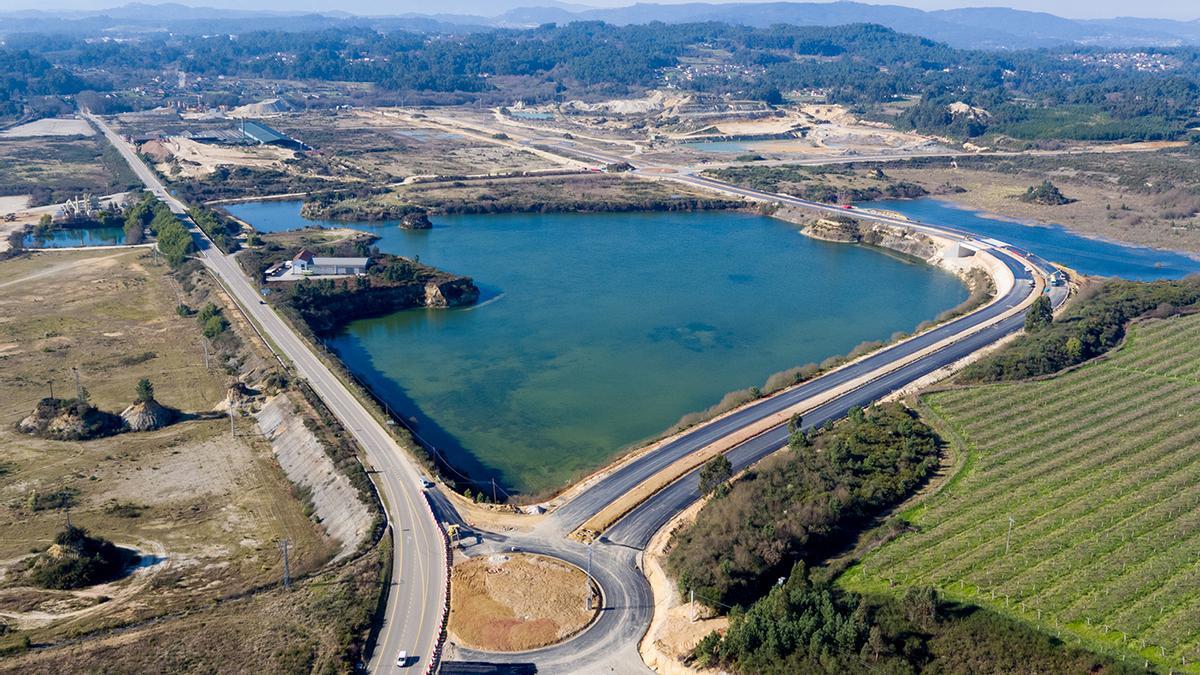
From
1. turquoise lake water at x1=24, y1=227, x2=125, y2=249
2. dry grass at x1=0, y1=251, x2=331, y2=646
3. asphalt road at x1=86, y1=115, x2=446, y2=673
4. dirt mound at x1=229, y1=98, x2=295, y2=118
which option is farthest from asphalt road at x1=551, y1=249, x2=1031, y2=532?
dirt mound at x1=229, y1=98, x2=295, y2=118

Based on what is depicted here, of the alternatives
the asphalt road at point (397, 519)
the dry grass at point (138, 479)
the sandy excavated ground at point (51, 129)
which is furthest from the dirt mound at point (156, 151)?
the asphalt road at point (397, 519)

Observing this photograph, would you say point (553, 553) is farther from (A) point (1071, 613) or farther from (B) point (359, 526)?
(A) point (1071, 613)

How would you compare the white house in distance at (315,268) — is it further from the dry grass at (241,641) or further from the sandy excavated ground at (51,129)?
the sandy excavated ground at (51,129)

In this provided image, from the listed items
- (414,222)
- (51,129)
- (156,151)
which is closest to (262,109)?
(51,129)

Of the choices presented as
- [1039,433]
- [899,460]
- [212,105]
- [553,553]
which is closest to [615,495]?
[553,553]

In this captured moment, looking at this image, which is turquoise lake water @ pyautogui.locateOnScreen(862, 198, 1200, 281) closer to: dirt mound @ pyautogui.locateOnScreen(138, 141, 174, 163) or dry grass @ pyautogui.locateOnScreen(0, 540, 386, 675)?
dry grass @ pyautogui.locateOnScreen(0, 540, 386, 675)
